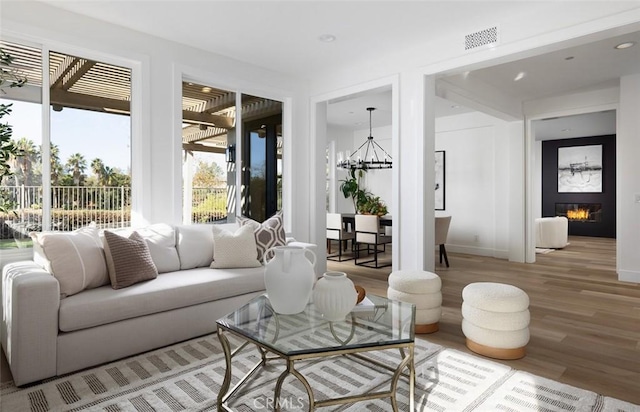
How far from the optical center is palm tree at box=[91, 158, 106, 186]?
11.5 feet

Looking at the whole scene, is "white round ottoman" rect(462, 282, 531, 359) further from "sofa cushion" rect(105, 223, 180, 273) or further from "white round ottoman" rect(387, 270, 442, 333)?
"sofa cushion" rect(105, 223, 180, 273)

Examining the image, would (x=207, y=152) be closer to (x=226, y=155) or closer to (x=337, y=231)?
(x=226, y=155)

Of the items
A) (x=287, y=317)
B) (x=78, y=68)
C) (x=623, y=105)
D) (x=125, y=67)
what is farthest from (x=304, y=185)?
(x=623, y=105)

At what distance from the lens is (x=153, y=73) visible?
3791mm

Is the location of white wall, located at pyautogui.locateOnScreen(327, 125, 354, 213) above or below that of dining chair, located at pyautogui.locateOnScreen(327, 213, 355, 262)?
above

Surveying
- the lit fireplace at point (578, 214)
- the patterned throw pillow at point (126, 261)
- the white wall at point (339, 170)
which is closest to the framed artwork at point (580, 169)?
the lit fireplace at point (578, 214)

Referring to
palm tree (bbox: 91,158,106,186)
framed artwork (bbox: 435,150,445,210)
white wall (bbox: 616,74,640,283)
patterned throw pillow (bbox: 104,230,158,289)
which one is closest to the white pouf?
framed artwork (bbox: 435,150,445,210)

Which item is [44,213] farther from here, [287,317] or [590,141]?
[590,141]

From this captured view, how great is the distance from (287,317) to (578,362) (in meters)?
2.03

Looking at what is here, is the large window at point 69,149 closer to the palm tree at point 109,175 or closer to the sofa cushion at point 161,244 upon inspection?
A: the palm tree at point 109,175

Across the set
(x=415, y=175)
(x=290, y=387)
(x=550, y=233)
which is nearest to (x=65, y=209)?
(x=290, y=387)

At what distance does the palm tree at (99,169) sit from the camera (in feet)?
11.5

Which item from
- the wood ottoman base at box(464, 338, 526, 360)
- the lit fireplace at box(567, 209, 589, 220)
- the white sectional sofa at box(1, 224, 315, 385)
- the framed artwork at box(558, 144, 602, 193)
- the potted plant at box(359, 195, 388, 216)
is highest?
the framed artwork at box(558, 144, 602, 193)

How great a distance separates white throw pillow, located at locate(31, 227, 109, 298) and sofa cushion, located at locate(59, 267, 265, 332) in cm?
8
